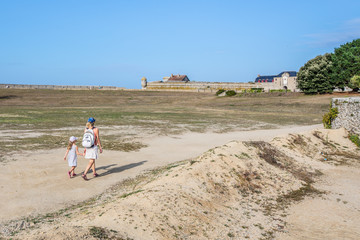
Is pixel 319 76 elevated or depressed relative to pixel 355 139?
elevated

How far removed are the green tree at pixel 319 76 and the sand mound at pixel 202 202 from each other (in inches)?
1826

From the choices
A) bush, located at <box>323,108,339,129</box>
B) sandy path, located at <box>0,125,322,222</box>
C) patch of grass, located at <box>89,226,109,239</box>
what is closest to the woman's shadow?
sandy path, located at <box>0,125,322,222</box>

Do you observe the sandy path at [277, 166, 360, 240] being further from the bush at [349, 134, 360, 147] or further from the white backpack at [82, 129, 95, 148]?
the bush at [349, 134, 360, 147]

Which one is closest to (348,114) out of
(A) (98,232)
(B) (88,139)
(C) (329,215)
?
(C) (329,215)

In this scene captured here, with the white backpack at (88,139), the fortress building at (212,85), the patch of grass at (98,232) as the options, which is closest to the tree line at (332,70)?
the fortress building at (212,85)

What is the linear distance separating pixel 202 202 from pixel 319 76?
54.2 meters

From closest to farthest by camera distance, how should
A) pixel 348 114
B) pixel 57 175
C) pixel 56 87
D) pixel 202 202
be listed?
pixel 202 202 → pixel 57 175 → pixel 348 114 → pixel 56 87

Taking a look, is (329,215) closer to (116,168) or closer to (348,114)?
(116,168)

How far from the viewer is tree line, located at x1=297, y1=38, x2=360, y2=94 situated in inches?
2051

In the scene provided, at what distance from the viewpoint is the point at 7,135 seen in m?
18.8

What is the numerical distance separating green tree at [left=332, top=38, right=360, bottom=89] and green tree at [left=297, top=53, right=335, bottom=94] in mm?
1138

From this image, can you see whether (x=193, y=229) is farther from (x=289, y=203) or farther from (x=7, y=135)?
(x=7, y=135)

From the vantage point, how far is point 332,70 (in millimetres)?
55125

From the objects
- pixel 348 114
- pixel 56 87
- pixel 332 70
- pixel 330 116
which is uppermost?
pixel 332 70
